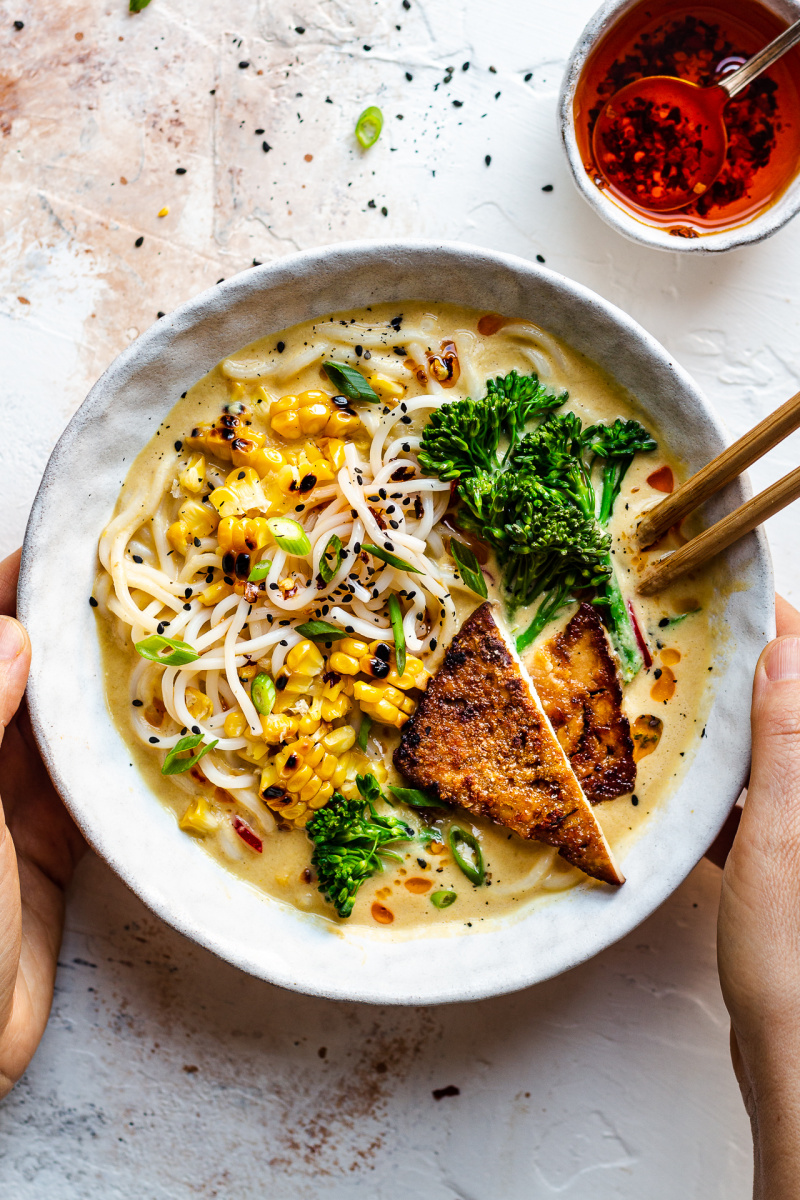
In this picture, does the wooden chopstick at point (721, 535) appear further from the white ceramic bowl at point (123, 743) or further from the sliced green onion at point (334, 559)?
the sliced green onion at point (334, 559)

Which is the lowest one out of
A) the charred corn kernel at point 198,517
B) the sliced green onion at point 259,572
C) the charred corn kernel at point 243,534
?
the charred corn kernel at point 198,517

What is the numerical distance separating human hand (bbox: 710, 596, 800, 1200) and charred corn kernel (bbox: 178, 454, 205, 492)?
2.47m

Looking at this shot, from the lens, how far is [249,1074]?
3955mm

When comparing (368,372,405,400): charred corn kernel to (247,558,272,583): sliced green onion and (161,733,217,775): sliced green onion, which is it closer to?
(247,558,272,583): sliced green onion

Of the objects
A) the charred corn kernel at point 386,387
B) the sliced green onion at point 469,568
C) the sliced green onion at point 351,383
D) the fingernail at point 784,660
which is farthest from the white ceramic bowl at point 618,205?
the fingernail at point 784,660

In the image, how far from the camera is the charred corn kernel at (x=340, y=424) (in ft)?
11.5

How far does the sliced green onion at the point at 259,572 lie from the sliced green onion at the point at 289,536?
0.47 feet

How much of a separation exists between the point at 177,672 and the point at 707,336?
2.91m

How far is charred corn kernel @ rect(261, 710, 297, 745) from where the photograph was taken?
339cm

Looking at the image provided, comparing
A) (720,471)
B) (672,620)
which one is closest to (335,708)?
(672,620)

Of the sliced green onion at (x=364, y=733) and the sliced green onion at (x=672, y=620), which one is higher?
the sliced green onion at (x=672, y=620)

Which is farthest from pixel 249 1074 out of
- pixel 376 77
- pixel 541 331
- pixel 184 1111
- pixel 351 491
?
pixel 376 77

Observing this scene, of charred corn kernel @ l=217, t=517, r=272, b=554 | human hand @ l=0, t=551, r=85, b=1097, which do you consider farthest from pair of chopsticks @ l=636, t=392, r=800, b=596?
human hand @ l=0, t=551, r=85, b=1097

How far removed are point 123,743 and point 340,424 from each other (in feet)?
5.62
